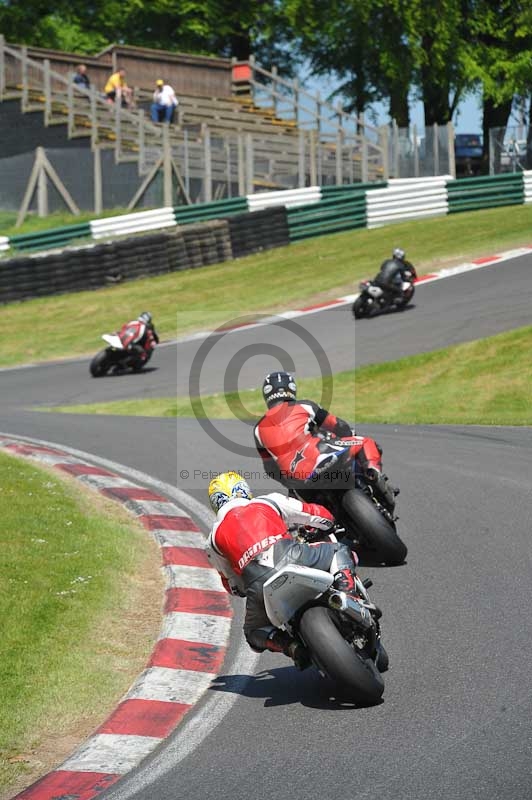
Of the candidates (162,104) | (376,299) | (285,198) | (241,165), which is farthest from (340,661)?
(162,104)

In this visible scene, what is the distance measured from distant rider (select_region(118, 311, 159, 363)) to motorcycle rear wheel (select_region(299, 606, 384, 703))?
47.7ft

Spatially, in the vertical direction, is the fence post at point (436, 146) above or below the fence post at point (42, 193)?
above

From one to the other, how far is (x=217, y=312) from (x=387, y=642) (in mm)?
18398

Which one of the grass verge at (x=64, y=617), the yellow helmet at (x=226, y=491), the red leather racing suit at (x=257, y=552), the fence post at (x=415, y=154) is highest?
the fence post at (x=415, y=154)

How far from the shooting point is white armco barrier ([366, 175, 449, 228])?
103 feet

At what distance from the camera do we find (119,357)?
66.5 feet

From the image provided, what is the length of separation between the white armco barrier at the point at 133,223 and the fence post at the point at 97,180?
364 centimetres

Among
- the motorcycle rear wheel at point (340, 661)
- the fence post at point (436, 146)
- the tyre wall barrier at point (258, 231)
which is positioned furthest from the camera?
the fence post at point (436, 146)

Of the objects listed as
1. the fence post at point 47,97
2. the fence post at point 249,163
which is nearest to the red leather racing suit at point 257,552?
the fence post at point 249,163

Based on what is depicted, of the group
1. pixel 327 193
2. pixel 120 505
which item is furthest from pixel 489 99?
pixel 120 505

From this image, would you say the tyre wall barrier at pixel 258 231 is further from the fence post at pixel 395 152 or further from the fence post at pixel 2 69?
the fence post at pixel 2 69

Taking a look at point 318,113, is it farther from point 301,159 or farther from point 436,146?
point 436,146

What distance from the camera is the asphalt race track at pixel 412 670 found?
4.91 meters

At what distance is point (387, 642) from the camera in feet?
22.2
